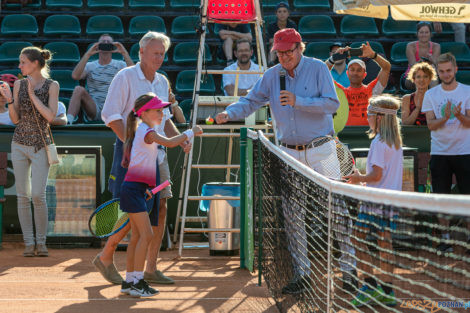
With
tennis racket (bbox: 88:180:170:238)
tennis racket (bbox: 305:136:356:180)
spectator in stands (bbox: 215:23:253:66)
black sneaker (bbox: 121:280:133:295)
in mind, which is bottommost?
black sneaker (bbox: 121:280:133:295)

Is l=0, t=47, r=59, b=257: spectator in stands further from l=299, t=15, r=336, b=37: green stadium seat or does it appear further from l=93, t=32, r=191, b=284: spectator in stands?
l=299, t=15, r=336, b=37: green stadium seat

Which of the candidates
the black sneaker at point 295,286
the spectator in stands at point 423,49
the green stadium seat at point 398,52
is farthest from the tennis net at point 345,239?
the green stadium seat at point 398,52

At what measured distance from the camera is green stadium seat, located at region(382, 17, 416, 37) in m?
14.4

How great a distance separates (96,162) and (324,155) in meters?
3.82

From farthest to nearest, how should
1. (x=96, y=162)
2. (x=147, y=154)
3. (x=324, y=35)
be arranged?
(x=324, y=35), (x=96, y=162), (x=147, y=154)

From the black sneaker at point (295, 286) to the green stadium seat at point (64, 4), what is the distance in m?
10.9

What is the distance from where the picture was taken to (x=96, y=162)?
898 centimetres

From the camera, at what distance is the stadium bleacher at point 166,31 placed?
1339 cm

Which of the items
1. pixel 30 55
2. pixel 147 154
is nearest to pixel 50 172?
pixel 30 55

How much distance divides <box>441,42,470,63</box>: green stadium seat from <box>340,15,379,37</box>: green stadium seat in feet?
4.36

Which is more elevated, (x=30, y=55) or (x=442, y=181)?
(x=30, y=55)

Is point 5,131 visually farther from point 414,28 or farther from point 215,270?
point 414,28

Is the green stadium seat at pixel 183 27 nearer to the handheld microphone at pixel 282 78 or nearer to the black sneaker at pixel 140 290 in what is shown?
the handheld microphone at pixel 282 78

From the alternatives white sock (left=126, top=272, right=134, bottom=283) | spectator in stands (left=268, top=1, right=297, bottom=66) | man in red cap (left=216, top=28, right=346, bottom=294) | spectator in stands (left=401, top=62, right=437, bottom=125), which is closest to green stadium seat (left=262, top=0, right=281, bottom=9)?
spectator in stands (left=268, top=1, right=297, bottom=66)
